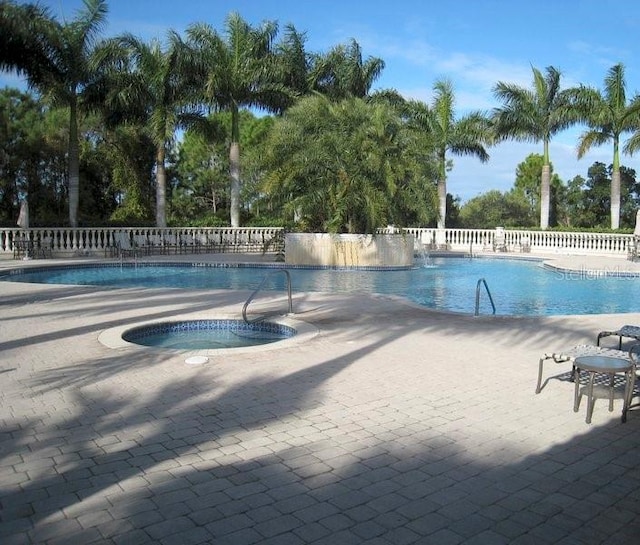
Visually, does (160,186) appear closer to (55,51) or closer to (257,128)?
(55,51)

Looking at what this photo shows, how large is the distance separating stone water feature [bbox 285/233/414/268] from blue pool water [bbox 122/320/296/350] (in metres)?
11.7

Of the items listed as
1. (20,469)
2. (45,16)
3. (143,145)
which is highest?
(45,16)

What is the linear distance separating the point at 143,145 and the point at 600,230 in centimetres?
2711

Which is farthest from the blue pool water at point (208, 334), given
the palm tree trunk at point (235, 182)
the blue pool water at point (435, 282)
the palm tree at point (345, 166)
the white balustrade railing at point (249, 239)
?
the palm tree trunk at point (235, 182)

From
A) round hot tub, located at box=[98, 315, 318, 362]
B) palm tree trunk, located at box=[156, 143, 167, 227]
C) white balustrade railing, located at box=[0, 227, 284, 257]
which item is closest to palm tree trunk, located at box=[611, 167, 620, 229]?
white balustrade railing, located at box=[0, 227, 284, 257]

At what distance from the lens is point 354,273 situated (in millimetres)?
19953

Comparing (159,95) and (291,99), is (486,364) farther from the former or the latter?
(291,99)

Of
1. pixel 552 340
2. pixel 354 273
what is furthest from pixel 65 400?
pixel 354 273

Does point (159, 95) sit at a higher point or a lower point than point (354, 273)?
higher

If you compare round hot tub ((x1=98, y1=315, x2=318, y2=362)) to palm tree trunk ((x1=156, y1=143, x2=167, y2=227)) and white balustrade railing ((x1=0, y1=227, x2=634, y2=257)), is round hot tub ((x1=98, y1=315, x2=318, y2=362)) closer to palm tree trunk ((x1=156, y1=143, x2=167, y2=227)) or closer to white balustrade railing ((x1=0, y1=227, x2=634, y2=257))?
white balustrade railing ((x1=0, y1=227, x2=634, y2=257))

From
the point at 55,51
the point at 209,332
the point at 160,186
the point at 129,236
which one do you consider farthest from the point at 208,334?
the point at 55,51

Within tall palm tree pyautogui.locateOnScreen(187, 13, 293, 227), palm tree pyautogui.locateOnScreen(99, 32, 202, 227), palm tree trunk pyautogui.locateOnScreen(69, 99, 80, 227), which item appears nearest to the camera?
palm tree trunk pyautogui.locateOnScreen(69, 99, 80, 227)

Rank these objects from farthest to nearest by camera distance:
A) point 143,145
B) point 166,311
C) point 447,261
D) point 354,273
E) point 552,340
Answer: point 143,145
point 447,261
point 354,273
point 166,311
point 552,340

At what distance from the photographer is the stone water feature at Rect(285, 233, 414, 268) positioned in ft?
69.7
